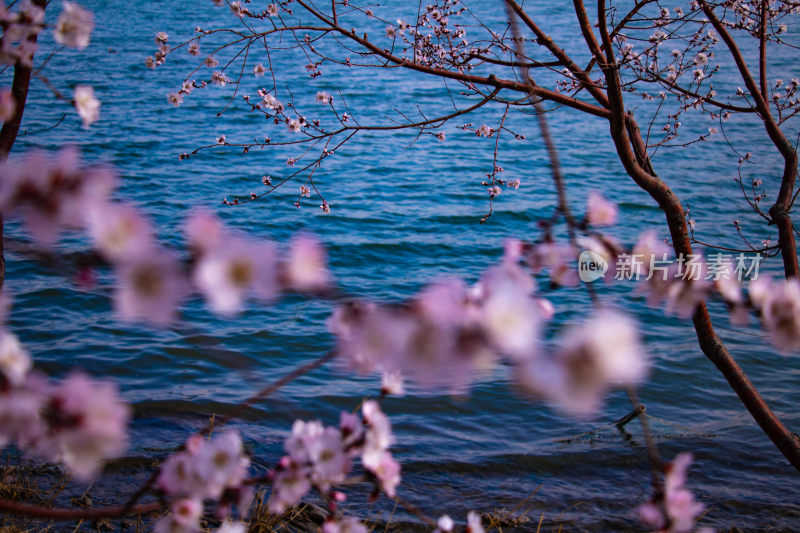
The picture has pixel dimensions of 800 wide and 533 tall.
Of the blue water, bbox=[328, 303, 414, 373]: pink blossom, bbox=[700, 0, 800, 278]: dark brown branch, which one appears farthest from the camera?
the blue water

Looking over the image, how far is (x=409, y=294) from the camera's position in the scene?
575cm

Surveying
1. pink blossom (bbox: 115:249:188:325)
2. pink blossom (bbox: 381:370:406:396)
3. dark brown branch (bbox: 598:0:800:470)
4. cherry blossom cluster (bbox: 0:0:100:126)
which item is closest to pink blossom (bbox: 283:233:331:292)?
pink blossom (bbox: 115:249:188:325)

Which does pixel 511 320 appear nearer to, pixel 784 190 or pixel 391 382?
pixel 391 382

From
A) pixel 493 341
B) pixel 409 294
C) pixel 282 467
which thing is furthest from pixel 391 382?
pixel 409 294

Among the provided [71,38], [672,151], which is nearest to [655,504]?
[71,38]

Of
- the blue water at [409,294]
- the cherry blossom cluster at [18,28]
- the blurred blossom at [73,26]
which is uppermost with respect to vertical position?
the blurred blossom at [73,26]

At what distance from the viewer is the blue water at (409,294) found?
12.0ft

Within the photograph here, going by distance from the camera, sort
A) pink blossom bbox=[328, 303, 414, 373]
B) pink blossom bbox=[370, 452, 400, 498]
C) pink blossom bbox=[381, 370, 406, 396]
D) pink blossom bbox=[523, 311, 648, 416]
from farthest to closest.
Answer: pink blossom bbox=[381, 370, 406, 396]
pink blossom bbox=[370, 452, 400, 498]
pink blossom bbox=[328, 303, 414, 373]
pink blossom bbox=[523, 311, 648, 416]

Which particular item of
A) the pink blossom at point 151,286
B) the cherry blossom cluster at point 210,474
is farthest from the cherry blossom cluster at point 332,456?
the pink blossom at point 151,286

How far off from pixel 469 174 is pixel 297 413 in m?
5.57

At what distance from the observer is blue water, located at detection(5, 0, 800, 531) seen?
3654 mm

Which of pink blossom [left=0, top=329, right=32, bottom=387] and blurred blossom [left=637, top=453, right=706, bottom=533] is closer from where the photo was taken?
pink blossom [left=0, top=329, right=32, bottom=387]

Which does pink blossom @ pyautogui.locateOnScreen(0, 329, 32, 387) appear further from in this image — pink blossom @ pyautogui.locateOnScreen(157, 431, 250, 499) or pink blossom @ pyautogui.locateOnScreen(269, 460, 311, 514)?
pink blossom @ pyautogui.locateOnScreen(269, 460, 311, 514)

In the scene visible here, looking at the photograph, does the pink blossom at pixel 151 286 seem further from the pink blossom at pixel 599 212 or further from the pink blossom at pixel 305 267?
the pink blossom at pixel 599 212
